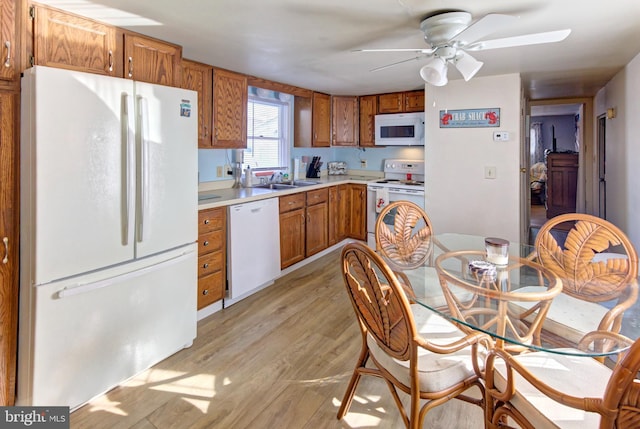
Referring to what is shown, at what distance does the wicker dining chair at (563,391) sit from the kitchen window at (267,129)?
348cm

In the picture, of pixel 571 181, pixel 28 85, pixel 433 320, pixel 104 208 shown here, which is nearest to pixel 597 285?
pixel 433 320

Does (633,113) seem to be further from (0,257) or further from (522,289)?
(0,257)

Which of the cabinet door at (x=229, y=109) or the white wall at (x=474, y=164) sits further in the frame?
the white wall at (x=474, y=164)

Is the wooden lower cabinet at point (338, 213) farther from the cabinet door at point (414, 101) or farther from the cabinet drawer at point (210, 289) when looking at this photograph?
the cabinet drawer at point (210, 289)

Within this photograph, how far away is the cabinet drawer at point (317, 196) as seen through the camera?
14.2 feet

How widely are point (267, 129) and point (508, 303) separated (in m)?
3.52

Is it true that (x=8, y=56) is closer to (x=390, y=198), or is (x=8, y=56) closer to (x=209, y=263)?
(x=209, y=263)

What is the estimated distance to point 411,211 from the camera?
2.72 metres

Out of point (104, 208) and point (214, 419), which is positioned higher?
point (104, 208)

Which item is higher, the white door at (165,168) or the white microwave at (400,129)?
the white microwave at (400,129)

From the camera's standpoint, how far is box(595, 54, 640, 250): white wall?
3115mm

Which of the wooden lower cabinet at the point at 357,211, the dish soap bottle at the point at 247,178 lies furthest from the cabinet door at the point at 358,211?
the dish soap bottle at the point at 247,178

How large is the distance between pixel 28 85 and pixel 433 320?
226cm

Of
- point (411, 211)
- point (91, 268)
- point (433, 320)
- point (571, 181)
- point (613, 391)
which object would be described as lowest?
point (433, 320)
